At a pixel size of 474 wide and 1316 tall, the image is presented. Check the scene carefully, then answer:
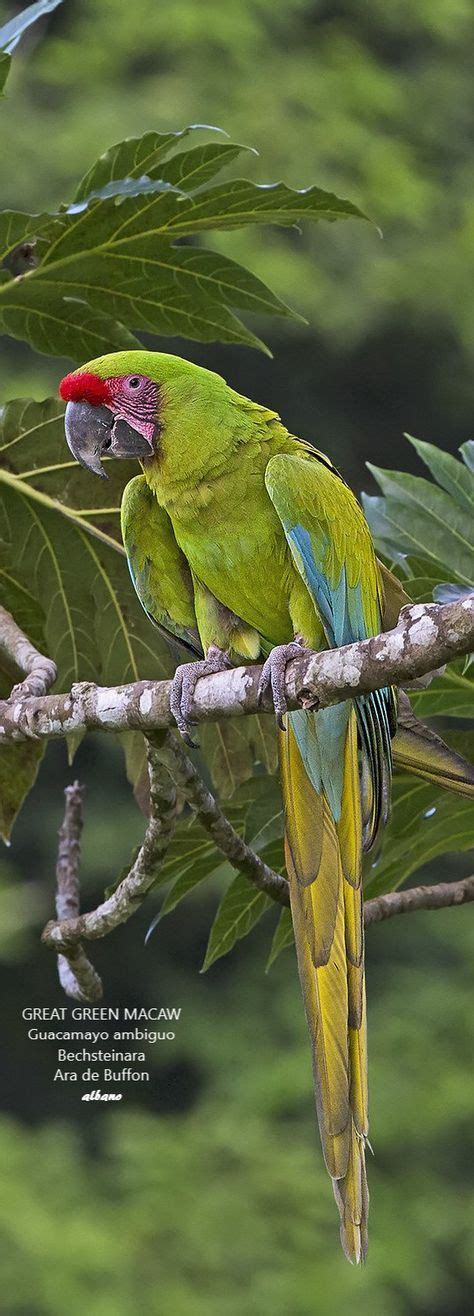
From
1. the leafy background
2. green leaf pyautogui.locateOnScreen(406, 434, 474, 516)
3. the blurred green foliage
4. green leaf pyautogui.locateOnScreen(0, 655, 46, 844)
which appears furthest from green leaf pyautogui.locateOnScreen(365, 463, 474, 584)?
the blurred green foliage

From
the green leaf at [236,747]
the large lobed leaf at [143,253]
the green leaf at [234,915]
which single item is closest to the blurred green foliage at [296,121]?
the large lobed leaf at [143,253]

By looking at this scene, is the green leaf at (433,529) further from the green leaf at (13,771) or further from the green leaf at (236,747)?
the green leaf at (13,771)

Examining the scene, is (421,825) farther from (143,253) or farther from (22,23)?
(22,23)

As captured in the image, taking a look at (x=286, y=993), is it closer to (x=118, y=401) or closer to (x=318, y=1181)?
(x=318, y=1181)

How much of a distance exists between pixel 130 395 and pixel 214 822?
32cm

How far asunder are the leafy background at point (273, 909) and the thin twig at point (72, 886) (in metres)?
A: 1.23

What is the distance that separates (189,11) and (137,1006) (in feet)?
8.38

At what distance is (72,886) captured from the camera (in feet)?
3.95

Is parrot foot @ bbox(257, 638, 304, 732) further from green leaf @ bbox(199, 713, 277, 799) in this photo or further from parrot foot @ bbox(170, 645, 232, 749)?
green leaf @ bbox(199, 713, 277, 799)

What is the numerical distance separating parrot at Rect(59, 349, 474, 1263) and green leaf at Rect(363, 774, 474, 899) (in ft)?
0.51

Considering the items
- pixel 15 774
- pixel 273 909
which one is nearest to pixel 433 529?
pixel 15 774

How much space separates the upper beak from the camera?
101 cm

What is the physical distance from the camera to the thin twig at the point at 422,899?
113cm

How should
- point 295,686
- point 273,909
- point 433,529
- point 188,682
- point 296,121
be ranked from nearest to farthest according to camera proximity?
point 295,686 → point 188,682 → point 433,529 → point 273,909 → point 296,121
